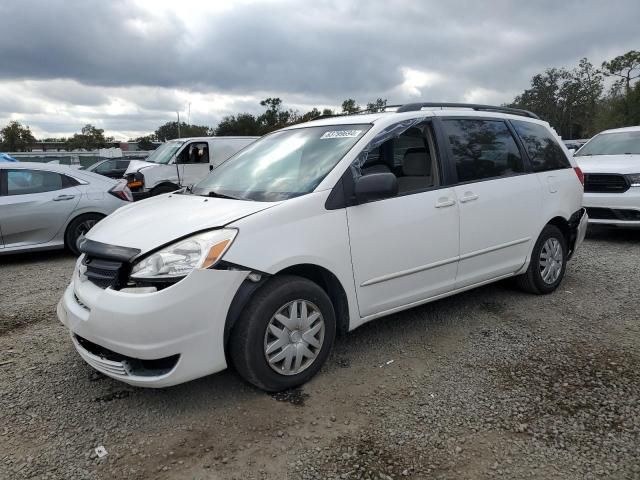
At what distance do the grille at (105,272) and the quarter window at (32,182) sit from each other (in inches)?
186

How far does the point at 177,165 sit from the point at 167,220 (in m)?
9.35

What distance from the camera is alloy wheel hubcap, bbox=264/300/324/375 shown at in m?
3.01

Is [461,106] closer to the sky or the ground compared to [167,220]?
closer to the sky

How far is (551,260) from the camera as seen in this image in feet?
16.1

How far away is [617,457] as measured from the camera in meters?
2.50

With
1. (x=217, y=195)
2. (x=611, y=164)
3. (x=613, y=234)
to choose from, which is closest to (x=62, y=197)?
(x=217, y=195)

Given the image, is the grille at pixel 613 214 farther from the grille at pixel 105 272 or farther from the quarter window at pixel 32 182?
the quarter window at pixel 32 182

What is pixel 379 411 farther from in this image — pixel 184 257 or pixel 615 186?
pixel 615 186

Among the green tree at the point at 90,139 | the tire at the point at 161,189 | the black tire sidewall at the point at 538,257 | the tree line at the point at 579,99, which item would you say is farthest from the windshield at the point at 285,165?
the green tree at the point at 90,139

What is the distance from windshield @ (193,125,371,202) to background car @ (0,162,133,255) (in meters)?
3.81

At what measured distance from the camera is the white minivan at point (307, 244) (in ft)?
9.16

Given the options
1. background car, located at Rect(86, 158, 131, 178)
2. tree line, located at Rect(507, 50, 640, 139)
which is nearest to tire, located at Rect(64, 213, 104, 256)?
background car, located at Rect(86, 158, 131, 178)

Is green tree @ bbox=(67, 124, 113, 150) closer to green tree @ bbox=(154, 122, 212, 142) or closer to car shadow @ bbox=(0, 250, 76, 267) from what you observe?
green tree @ bbox=(154, 122, 212, 142)

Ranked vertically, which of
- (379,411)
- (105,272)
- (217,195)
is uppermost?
(217,195)
